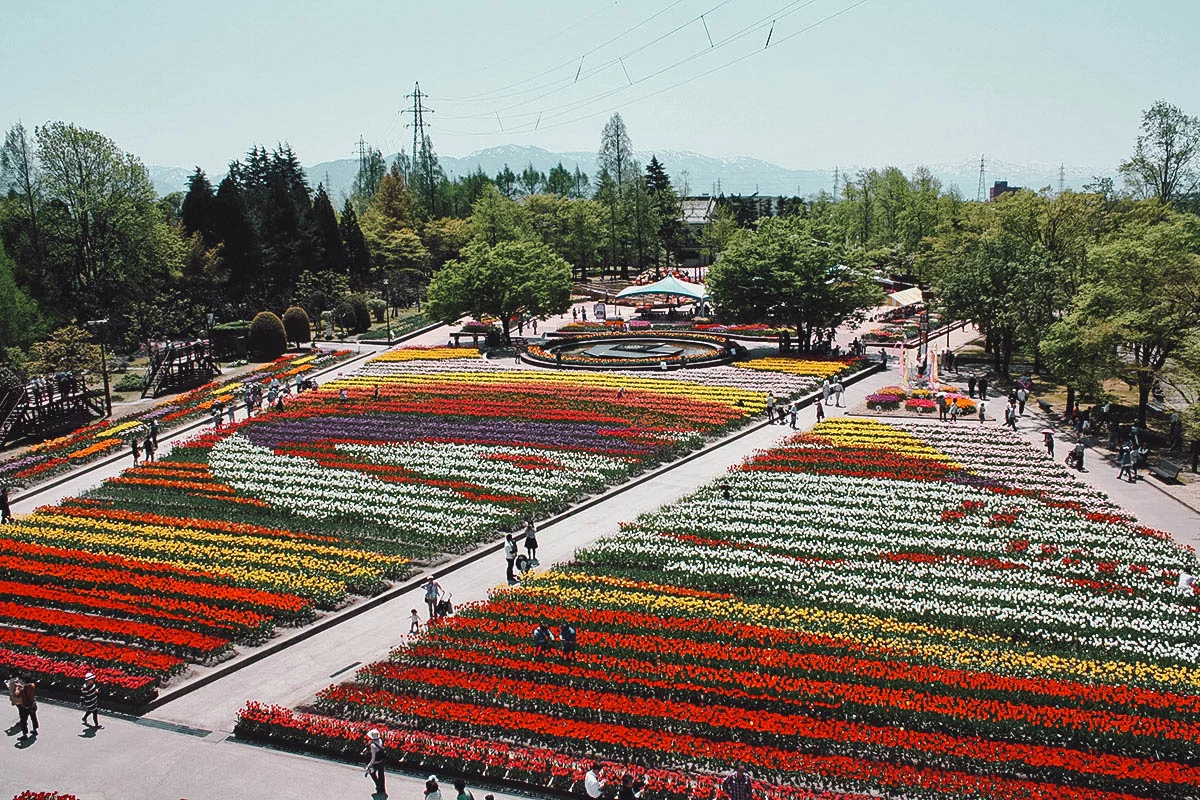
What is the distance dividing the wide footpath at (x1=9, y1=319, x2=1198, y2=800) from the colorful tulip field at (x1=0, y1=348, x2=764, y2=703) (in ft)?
2.99

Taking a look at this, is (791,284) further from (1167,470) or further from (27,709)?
(27,709)

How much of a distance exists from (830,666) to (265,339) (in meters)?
52.0

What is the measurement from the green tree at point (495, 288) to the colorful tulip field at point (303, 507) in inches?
500

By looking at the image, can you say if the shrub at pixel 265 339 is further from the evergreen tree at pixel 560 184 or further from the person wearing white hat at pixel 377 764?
the evergreen tree at pixel 560 184

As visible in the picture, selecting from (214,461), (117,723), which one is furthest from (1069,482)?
(214,461)

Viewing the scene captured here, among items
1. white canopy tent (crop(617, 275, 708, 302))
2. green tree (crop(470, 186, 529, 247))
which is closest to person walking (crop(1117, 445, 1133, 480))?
white canopy tent (crop(617, 275, 708, 302))

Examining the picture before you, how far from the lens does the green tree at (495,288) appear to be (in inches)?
2463

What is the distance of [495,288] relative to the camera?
62812 millimetres

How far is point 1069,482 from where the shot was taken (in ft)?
104

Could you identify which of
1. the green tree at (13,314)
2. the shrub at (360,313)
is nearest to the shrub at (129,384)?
the green tree at (13,314)

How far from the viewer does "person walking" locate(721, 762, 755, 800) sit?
14.4 meters

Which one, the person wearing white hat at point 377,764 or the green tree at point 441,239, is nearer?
the person wearing white hat at point 377,764

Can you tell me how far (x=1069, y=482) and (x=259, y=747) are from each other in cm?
2693

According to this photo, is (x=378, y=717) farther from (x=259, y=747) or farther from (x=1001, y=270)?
(x=1001, y=270)
